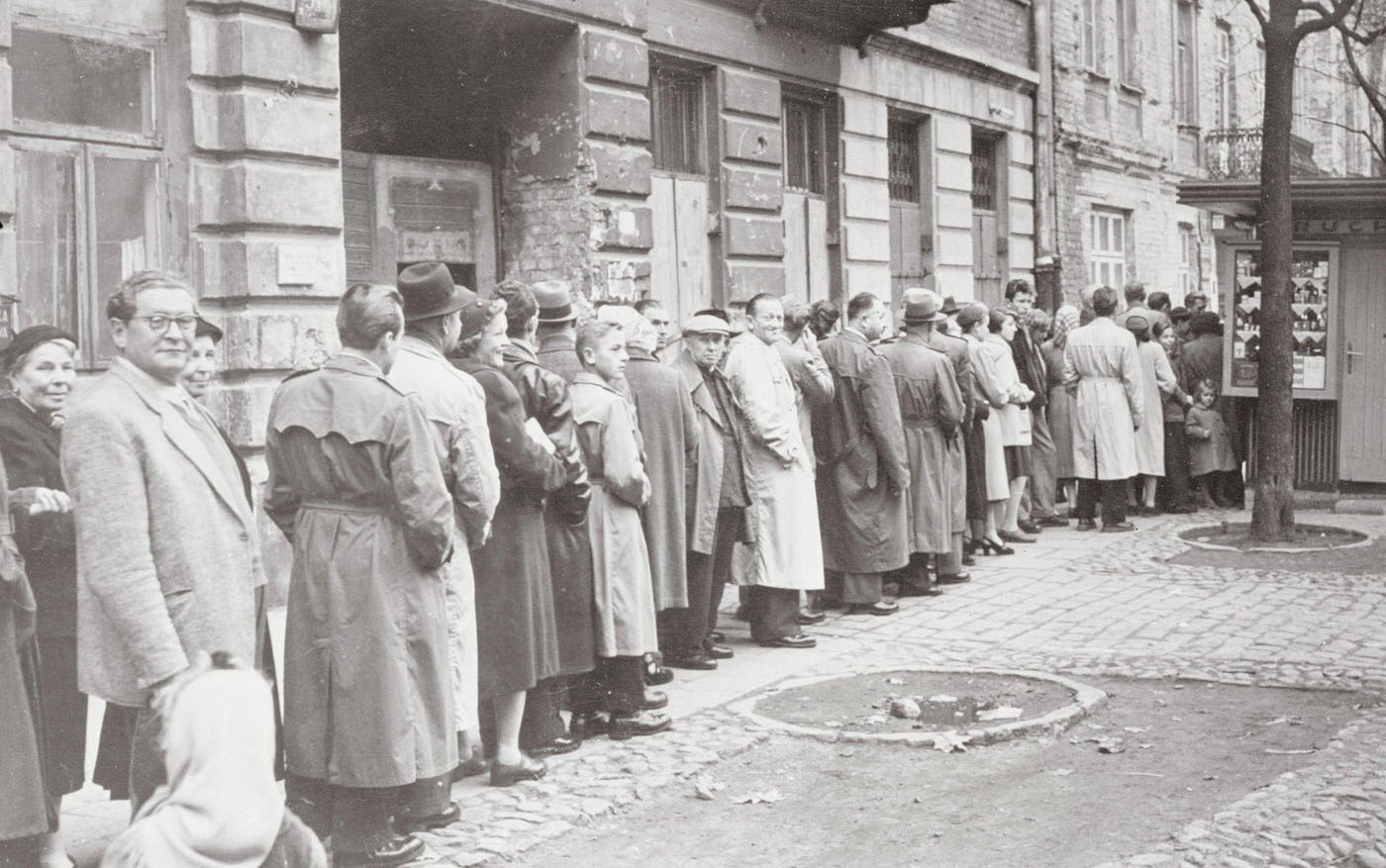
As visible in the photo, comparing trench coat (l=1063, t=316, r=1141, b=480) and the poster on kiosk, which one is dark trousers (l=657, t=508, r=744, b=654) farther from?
the poster on kiosk

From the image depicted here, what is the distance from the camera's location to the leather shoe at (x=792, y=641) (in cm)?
879

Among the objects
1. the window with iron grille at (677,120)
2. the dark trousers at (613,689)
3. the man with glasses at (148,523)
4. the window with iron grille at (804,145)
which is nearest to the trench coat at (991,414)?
the window with iron grille at (677,120)

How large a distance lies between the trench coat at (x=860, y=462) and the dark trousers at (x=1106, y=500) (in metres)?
4.28

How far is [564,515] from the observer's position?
257 inches

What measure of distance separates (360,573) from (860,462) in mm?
5111

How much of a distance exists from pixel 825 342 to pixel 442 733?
515 centimetres

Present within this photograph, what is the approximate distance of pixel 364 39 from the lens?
11172 millimetres

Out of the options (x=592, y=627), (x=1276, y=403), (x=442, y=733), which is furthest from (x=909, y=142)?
(x=442, y=733)

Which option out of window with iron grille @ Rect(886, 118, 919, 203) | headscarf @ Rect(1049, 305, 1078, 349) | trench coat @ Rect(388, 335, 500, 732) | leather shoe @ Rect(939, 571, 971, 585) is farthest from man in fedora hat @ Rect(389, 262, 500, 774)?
window with iron grille @ Rect(886, 118, 919, 203)

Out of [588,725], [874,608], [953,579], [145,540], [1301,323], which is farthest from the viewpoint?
[1301,323]

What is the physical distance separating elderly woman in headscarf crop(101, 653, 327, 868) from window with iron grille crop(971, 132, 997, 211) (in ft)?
55.4

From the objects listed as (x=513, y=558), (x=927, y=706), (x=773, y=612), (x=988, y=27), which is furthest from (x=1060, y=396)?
(x=513, y=558)

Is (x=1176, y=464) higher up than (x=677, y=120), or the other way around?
(x=677, y=120)

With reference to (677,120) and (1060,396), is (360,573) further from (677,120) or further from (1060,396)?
(1060,396)
